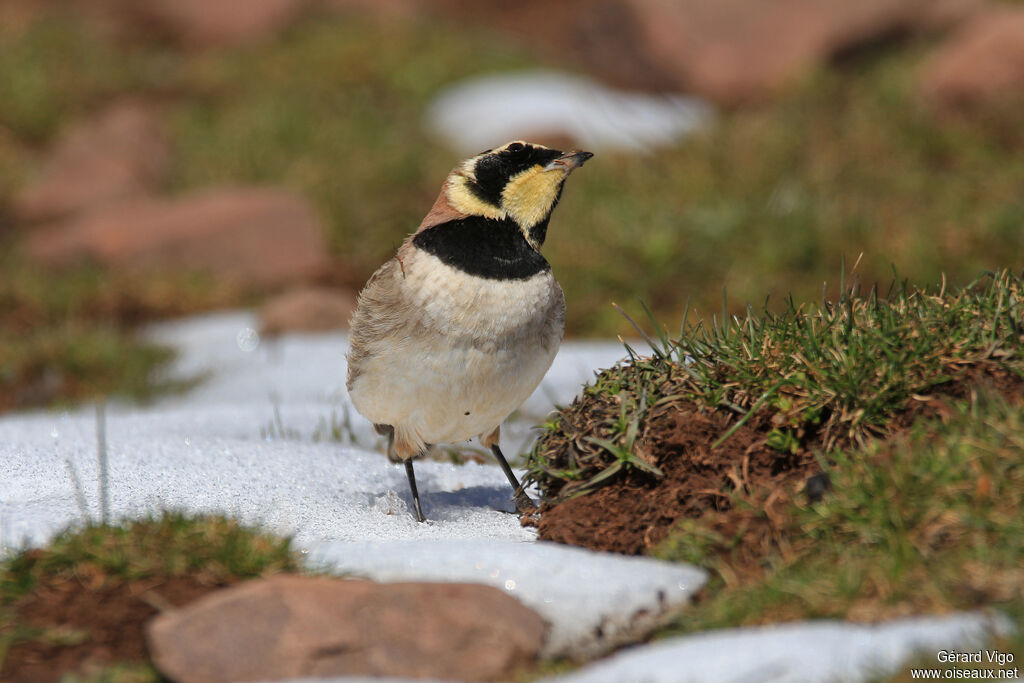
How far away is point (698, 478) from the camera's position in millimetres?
3832

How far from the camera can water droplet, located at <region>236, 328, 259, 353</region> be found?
27.1 ft

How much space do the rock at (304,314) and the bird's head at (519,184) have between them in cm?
402

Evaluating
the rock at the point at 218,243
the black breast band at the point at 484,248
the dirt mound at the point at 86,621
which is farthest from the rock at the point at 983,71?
the dirt mound at the point at 86,621

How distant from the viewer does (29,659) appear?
3.03 meters

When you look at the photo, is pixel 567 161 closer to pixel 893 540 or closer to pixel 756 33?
pixel 893 540

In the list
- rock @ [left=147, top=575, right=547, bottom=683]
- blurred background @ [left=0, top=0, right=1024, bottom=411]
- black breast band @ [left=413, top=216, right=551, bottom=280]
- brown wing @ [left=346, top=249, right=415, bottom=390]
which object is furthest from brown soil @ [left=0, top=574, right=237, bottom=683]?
blurred background @ [left=0, top=0, right=1024, bottom=411]

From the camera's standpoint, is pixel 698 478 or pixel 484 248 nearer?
pixel 698 478

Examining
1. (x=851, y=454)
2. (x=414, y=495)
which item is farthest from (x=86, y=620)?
(x=851, y=454)

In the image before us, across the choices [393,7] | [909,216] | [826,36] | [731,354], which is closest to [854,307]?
[731,354]

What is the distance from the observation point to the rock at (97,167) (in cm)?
1068

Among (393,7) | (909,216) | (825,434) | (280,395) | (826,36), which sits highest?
(393,7)

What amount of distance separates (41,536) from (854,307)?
269 centimetres

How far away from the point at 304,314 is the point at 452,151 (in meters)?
3.36

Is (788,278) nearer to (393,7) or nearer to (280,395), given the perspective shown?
(280,395)
